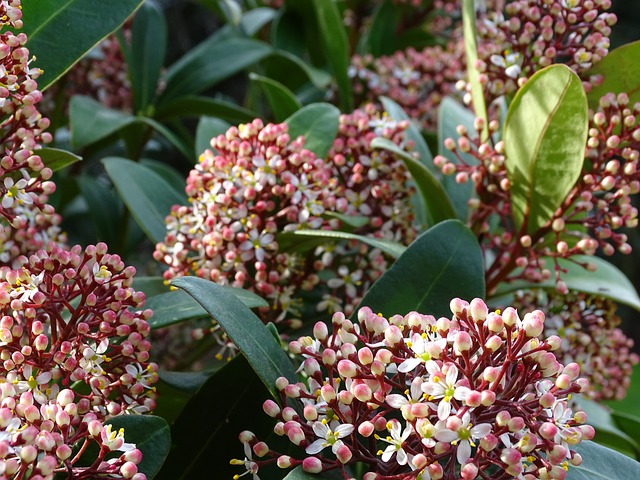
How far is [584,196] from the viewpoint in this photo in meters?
1.02

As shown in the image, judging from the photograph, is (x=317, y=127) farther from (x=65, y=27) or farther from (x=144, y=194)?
(x=65, y=27)

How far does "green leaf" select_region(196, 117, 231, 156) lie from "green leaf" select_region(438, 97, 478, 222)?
44cm

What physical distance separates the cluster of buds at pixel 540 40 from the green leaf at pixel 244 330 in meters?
0.58

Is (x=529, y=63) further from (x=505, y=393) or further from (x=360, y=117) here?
(x=505, y=393)

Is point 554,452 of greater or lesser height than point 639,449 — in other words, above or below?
above

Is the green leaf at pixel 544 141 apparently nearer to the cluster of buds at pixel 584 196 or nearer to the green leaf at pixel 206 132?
the cluster of buds at pixel 584 196

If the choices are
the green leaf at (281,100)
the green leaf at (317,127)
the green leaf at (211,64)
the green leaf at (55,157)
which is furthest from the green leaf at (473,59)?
the green leaf at (211,64)

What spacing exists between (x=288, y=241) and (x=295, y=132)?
0.83 feet

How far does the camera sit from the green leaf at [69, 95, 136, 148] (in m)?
1.37

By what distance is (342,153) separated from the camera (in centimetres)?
123

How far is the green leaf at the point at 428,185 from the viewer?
108 centimetres

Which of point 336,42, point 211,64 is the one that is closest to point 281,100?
point 336,42

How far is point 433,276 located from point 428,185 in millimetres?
222

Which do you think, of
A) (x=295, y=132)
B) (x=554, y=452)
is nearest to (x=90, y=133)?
(x=295, y=132)
